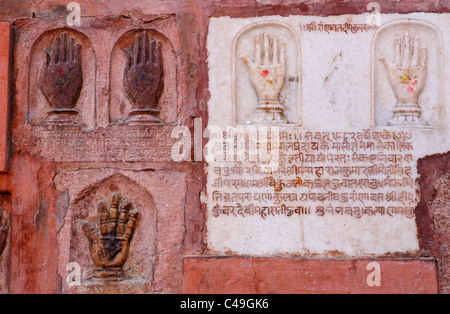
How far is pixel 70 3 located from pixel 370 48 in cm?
263

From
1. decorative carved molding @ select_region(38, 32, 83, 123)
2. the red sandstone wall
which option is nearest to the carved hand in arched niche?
the red sandstone wall

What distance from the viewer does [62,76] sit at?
484 centimetres

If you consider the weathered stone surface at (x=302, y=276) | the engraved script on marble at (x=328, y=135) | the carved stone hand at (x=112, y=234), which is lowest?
the weathered stone surface at (x=302, y=276)

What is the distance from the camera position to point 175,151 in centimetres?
472

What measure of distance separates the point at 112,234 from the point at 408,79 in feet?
9.17

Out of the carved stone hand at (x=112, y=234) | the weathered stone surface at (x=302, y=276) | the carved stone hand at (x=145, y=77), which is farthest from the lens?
the carved stone hand at (x=145, y=77)

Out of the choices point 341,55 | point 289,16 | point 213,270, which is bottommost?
point 213,270

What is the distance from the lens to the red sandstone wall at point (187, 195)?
4.47 metres

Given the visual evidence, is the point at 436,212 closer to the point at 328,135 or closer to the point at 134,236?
the point at 328,135

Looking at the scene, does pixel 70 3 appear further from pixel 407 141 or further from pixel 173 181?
pixel 407 141

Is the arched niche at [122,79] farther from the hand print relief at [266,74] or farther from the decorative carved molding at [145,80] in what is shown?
the hand print relief at [266,74]

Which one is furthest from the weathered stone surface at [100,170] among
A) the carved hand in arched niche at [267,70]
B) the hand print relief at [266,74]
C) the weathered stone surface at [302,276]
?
the carved hand in arched niche at [267,70]

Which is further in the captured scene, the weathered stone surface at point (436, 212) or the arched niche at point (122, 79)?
the arched niche at point (122, 79)

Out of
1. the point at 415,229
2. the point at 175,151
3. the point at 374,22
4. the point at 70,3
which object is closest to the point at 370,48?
the point at 374,22
